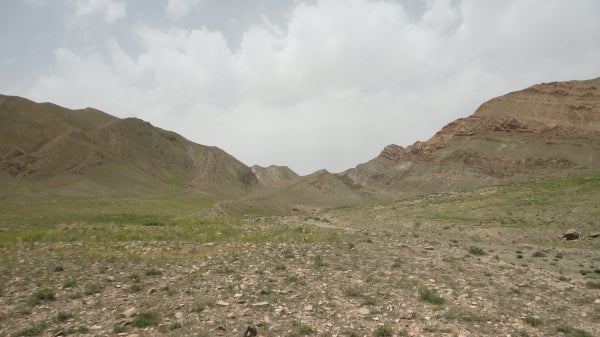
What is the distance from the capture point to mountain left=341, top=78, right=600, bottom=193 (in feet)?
328

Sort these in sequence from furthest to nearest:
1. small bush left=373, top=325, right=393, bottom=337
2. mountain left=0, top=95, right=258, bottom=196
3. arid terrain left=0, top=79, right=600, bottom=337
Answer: mountain left=0, top=95, right=258, bottom=196
arid terrain left=0, top=79, right=600, bottom=337
small bush left=373, top=325, right=393, bottom=337

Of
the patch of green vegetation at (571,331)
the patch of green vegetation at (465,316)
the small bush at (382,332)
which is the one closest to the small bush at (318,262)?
the patch of green vegetation at (465,316)

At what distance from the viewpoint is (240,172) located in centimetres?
18150

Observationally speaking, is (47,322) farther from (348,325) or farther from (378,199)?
(378,199)

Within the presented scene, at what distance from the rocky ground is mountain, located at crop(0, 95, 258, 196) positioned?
104368 millimetres

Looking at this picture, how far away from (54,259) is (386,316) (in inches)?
610

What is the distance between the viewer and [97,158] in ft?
461

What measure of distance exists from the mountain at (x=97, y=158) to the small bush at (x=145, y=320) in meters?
110

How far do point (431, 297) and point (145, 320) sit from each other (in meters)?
7.98

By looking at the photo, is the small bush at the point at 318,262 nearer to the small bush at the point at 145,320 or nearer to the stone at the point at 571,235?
the small bush at the point at 145,320

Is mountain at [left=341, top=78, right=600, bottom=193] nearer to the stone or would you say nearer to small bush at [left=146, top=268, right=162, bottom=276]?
the stone

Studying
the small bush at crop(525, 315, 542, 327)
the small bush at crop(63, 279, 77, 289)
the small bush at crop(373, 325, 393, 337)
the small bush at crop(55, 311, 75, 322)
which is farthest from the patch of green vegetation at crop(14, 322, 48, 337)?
the small bush at crop(525, 315, 542, 327)

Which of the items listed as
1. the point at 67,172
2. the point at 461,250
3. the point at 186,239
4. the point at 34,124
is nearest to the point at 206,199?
the point at 67,172

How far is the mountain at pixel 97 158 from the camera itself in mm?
124875
